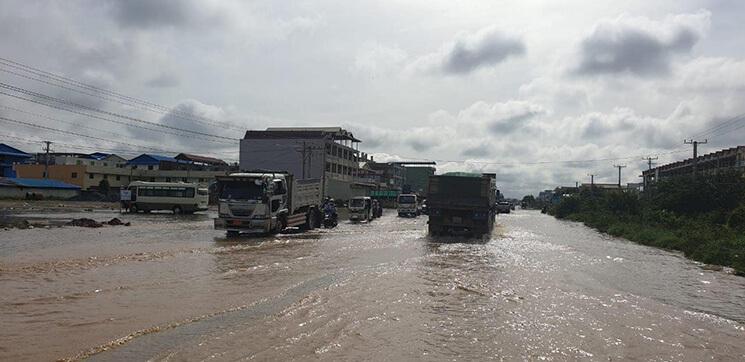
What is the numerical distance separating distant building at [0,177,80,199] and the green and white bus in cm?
2464

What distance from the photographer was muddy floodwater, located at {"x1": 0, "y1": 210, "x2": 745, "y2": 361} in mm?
7460

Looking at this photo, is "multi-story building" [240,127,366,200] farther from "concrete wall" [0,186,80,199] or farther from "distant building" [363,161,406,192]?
"concrete wall" [0,186,80,199]

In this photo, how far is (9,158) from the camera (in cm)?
8481

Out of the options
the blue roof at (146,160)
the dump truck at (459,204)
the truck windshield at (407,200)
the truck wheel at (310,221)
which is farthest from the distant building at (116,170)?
the dump truck at (459,204)

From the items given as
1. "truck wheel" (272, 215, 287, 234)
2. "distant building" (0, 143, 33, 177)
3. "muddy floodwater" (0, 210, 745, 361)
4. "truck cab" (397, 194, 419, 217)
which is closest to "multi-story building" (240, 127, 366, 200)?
"truck cab" (397, 194, 419, 217)

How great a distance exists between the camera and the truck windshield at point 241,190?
76.5 ft

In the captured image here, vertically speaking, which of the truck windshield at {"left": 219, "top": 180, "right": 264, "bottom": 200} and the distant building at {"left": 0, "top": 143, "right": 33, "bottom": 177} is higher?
the distant building at {"left": 0, "top": 143, "right": 33, "bottom": 177}

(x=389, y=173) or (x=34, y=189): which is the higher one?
(x=389, y=173)

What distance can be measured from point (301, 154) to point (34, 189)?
33.5m

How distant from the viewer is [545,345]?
7910 mm

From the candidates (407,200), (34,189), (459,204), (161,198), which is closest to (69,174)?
(34,189)

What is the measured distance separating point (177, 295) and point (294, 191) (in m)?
16.4

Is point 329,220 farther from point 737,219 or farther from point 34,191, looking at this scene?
point 34,191

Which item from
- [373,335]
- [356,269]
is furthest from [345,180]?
[373,335]
